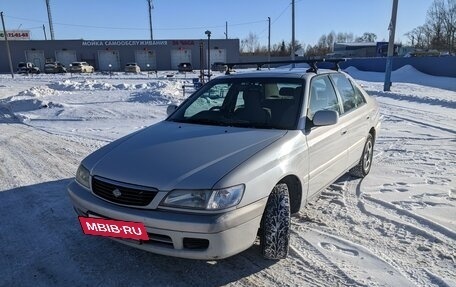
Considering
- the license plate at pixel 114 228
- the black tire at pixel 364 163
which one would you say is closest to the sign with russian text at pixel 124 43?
the black tire at pixel 364 163

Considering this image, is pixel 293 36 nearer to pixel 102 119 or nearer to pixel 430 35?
pixel 102 119

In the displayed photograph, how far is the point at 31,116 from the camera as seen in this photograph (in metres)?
11.2

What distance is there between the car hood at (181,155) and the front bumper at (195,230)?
0.21 metres

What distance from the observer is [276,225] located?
304 cm

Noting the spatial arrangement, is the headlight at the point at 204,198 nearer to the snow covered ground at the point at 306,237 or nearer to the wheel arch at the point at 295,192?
the snow covered ground at the point at 306,237

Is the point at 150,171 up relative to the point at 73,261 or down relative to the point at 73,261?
up

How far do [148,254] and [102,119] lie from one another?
8.05 m

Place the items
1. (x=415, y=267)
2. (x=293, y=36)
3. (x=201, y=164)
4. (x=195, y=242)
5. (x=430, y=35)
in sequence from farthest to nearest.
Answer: (x=430, y=35) → (x=293, y=36) → (x=415, y=267) → (x=201, y=164) → (x=195, y=242)

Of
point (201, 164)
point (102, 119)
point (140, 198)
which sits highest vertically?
point (201, 164)

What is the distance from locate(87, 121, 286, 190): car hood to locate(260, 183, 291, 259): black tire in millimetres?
412

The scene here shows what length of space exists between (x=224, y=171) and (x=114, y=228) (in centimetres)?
92

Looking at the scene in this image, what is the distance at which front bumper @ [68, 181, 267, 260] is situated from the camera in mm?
2611

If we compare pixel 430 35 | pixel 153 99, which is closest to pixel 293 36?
pixel 153 99

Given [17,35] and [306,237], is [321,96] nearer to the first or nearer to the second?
[306,237]
